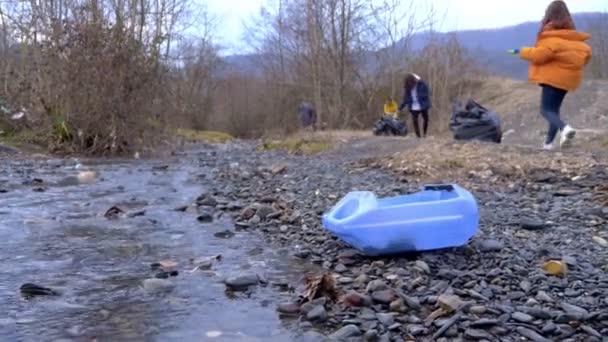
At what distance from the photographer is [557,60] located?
924 cm

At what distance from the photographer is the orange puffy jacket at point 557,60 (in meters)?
9.21

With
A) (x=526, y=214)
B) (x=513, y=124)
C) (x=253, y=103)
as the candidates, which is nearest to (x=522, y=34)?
(x=253, y=103)

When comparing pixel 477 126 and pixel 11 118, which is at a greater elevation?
pixel 11 118

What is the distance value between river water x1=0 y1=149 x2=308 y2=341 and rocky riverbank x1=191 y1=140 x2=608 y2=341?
27cm

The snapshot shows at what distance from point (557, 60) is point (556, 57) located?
0.14ft

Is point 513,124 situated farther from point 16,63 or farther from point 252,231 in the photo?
point 252,231

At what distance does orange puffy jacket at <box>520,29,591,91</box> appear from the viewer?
921cm

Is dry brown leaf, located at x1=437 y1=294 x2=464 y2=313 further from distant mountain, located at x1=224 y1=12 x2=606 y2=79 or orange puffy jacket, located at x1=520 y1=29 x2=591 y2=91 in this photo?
distant mountain, located at x1=224 y1=12 x2=606 y2=79

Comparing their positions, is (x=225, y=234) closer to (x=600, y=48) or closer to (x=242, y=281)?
(x=242, y=281)

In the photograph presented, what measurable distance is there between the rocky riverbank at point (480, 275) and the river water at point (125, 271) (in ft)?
0.87

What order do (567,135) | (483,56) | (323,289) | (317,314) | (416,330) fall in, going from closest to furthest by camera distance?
1. (416,330)
2. (317,314)
3. (323,289)
4. (567,135)
5. (483,56)

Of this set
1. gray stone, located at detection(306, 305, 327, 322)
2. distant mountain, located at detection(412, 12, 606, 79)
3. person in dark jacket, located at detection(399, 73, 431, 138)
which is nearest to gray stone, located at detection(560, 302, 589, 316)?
A: gray stone, located at detection(306, 305, 327, 322)

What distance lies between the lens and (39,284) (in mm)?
4082

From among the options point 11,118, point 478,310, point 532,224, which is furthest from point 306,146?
point 478,310
